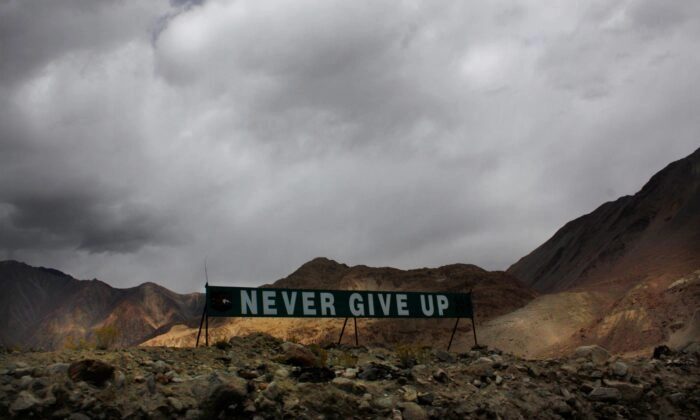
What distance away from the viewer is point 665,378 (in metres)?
16.2

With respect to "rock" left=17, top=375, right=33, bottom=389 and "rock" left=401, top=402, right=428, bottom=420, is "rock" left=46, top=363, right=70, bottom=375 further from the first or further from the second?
"rock" left=401, top=402, right=428, bottom=420

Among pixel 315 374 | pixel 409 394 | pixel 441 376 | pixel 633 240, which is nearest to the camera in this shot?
pixel 409 394

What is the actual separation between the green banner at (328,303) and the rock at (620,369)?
31.9ft

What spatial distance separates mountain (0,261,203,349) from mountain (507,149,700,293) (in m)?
88.8

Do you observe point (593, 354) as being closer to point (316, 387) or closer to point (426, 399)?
point (426, 399)

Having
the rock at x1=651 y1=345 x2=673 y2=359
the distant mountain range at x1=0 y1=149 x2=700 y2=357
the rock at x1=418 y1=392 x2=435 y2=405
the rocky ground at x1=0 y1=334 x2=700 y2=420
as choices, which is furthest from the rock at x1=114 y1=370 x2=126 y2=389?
the distant mountain range at x1=0 y1=149 x2=700 y2=357

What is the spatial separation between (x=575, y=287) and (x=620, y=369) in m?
68.2

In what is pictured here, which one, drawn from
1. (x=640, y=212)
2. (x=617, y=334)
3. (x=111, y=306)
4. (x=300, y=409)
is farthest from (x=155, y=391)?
(x=111, y=306)

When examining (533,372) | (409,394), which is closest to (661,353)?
(533,372)

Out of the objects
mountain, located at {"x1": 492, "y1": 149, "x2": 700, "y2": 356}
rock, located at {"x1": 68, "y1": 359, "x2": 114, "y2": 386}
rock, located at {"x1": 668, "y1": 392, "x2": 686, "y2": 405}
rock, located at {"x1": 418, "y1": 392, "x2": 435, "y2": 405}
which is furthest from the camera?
mountain, located at {"x1": 492, "y1": 149, "x2": 700, "y2": 356}

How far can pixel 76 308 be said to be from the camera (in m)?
163

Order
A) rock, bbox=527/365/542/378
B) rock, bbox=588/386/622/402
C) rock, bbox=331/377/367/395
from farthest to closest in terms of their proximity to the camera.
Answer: rock, bbox=527/365/542/378
rock, bbox=588/386/622/402
rock, bbox=331/377/367/395

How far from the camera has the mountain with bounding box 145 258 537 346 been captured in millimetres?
61969

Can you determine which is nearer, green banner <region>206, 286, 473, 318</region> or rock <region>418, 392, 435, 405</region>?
rock <region>418, 392, 435, 405</region>
